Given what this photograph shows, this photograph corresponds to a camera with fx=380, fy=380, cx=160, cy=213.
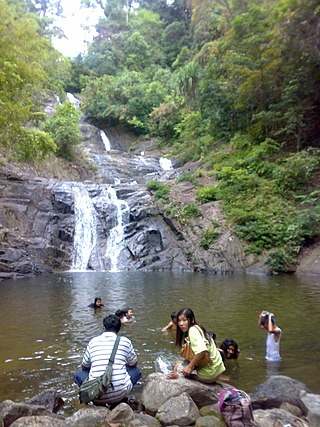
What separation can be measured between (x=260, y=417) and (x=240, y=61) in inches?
923

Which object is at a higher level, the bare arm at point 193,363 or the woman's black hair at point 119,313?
the woman's black hair at point 119,313

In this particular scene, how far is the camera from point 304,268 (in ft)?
57.9

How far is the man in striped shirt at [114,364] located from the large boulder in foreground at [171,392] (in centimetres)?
25

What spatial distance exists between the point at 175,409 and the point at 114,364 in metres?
0.80

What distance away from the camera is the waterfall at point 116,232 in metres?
22.2

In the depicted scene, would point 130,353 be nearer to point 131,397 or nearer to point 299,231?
point 131,397

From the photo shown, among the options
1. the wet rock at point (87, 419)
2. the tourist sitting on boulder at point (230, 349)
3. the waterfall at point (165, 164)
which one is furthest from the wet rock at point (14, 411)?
the waterfall at point (165, 164)

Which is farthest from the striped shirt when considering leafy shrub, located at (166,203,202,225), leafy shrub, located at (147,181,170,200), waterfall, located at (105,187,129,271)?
leafy shrub, located at (147,181,170,200)

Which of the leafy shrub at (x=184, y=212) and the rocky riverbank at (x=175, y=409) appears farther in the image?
the leafy shrub at (x=184, y=212)

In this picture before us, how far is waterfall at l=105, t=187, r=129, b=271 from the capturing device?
22250 mm

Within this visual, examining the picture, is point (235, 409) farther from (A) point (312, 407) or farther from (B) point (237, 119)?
(B) point (237, 119)

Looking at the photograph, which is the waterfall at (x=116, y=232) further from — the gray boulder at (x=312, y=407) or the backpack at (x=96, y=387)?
the gray boulder at (x=312, y=407)

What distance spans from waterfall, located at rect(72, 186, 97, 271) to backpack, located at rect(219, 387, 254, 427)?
18646 millimetres

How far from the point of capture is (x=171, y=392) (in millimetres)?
4145
